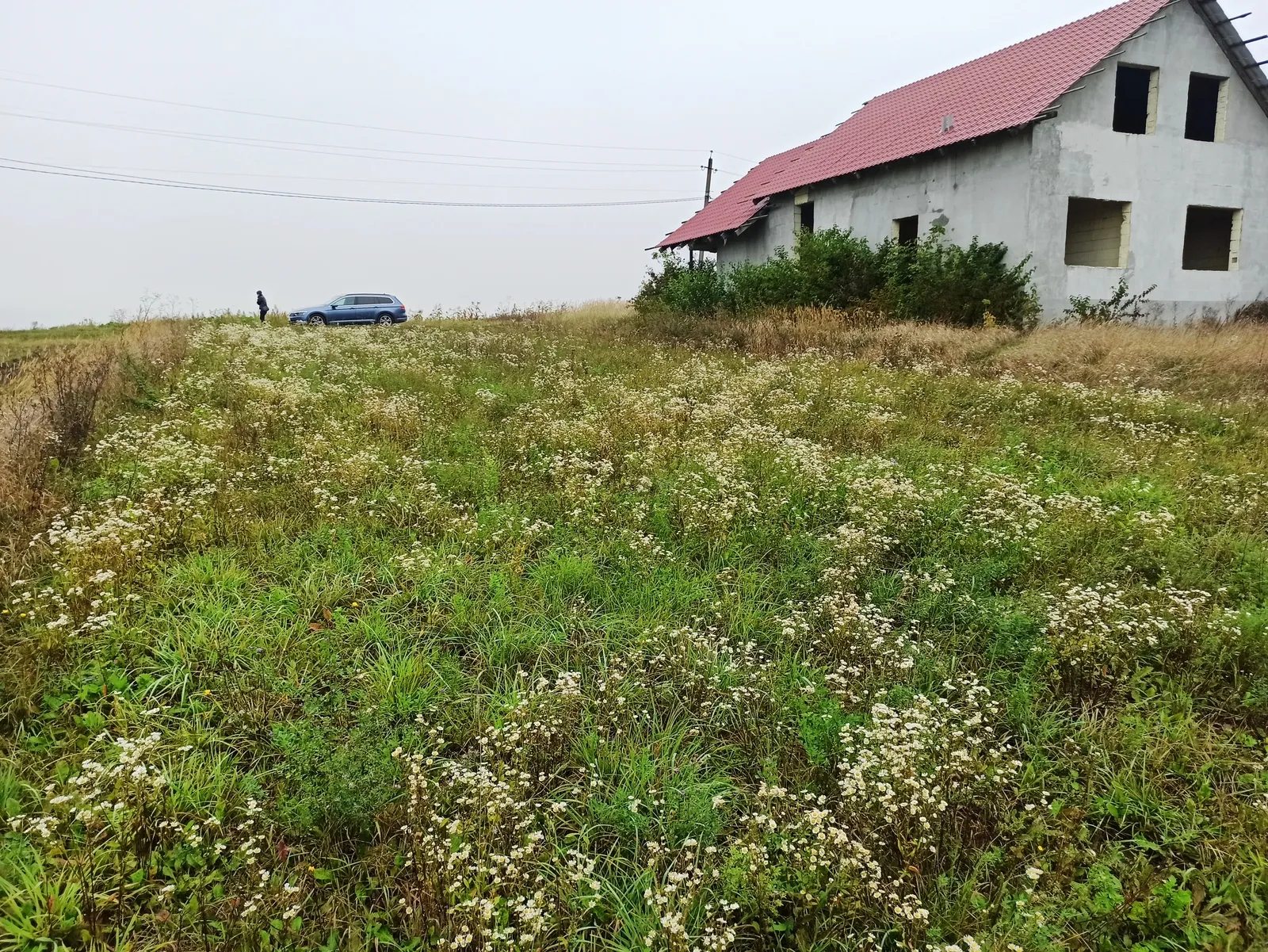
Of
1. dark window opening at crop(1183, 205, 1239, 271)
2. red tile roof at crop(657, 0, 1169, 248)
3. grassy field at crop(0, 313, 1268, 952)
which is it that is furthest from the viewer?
dark window opening at crop(1183, 205, 1239, 271)

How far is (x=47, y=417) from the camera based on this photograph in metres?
6.54

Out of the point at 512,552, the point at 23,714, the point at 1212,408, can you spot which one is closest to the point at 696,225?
the point at 1212,408

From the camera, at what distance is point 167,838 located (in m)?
2.62

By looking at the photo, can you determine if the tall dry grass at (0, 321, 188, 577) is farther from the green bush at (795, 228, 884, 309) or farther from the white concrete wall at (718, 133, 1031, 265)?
the white concrete wall at (718, 133, 1031, 265)

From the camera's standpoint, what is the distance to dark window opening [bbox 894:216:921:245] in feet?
64.2

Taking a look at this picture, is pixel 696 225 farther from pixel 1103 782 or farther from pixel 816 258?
pixel 1103 782

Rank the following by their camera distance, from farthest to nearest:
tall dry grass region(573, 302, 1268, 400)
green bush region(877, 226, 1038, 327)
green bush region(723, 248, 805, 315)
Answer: green bush region(723, 248, 805, 315), green bush region(877, 226, 1038, 327), tall dry grass region(573, 302, 1268, 400)

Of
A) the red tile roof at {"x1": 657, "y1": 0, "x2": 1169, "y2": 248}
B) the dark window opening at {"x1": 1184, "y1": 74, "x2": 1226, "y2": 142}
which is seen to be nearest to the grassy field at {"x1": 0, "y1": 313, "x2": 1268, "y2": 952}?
the red tile roof at {"x1": 657, "y1": 0, "x2": 1169, "y2": 248}

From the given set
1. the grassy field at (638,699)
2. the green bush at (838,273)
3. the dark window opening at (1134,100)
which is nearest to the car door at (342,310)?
the green bush at (838,273)

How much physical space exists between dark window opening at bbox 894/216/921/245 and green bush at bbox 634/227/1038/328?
769 millimetres

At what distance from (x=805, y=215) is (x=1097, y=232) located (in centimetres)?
883

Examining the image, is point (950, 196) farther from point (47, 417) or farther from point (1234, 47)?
point (47, 417)

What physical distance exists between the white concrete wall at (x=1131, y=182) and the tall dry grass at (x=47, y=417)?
17.9 metres

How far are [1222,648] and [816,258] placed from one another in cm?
1614
